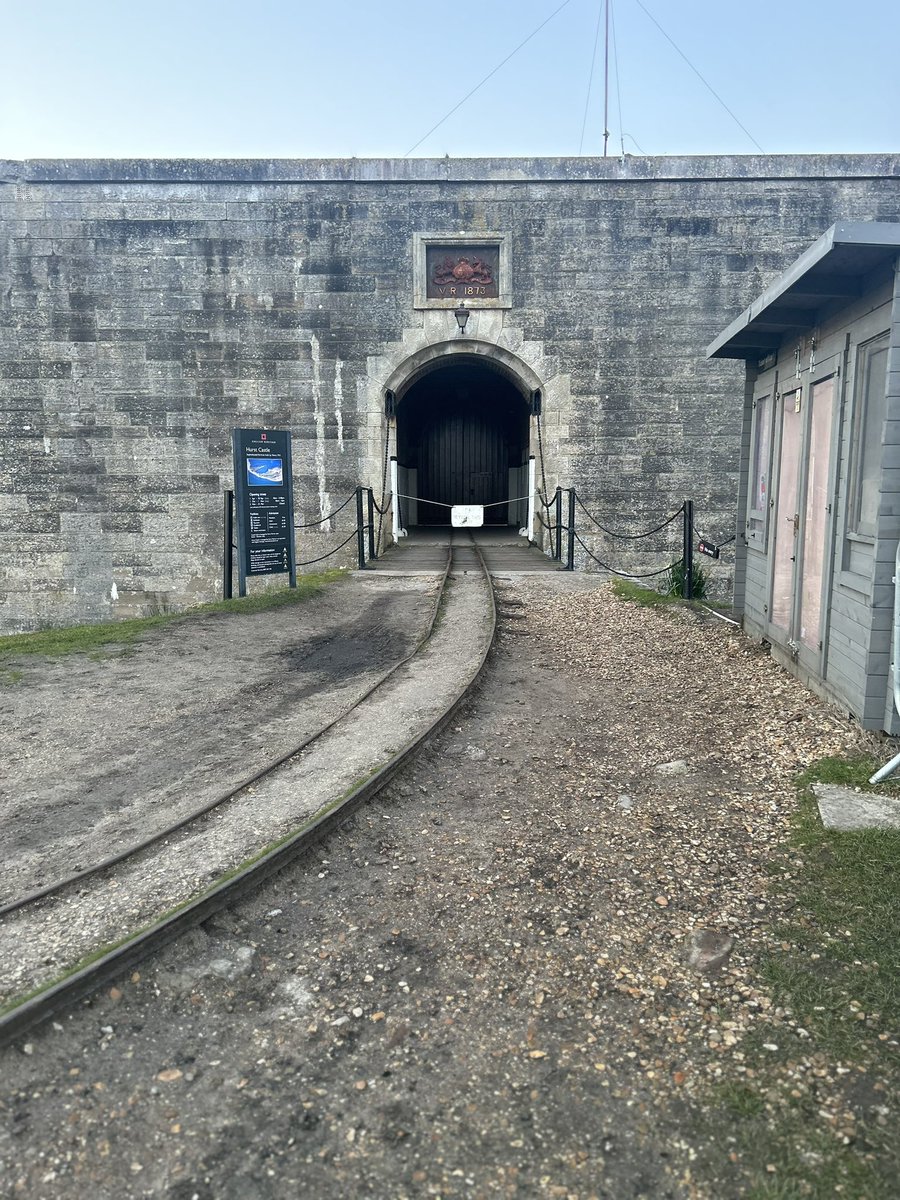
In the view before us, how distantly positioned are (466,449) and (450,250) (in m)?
10.3

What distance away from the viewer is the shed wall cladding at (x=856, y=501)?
17.8ft

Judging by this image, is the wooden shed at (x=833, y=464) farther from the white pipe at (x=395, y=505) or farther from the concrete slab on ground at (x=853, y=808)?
the white pipe at (x=395, y=505)

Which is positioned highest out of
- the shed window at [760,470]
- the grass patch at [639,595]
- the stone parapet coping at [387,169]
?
the stone parapet coping at [387,169]

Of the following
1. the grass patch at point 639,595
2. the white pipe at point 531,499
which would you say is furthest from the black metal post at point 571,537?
the white pipe at point 531,499

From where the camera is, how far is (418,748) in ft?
17.6

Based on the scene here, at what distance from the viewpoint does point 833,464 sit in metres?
6.31

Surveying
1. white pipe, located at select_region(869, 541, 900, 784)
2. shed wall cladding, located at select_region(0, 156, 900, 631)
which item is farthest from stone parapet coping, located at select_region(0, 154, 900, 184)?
white pipe, located at select_region(869, 541, 900, 784)

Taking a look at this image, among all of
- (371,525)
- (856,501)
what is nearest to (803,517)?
(856,501)

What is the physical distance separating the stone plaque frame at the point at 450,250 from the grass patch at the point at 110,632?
6563 mm

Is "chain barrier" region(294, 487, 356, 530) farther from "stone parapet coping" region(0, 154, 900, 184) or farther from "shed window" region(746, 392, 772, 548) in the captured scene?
"shed window" region(746, 392, 772, 548)

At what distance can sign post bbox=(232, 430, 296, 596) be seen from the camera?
11.3 metres

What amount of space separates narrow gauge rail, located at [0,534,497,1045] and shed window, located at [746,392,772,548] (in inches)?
178

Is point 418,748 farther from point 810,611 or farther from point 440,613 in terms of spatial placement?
point 440,613

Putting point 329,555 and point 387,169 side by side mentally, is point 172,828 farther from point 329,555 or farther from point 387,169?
point 387,169
